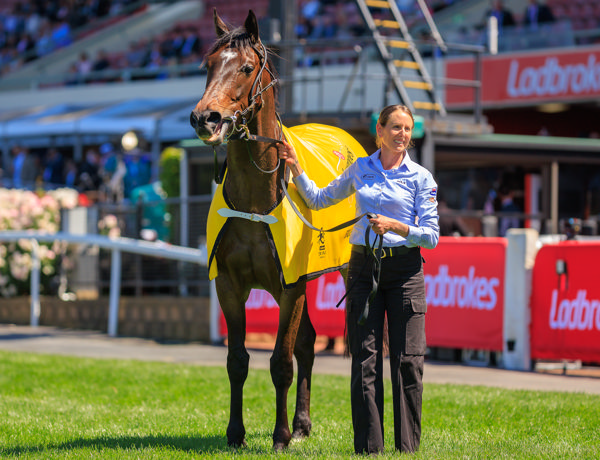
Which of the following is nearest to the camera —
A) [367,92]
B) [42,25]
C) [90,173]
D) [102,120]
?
[367,92]

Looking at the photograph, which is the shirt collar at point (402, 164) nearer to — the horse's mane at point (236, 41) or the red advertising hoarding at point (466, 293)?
the horse's mane at point (236, 41)

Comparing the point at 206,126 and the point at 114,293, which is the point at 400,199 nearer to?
the point at 206,126

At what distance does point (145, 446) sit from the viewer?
592 centimetres

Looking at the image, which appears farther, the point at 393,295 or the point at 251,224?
the point at 251,224

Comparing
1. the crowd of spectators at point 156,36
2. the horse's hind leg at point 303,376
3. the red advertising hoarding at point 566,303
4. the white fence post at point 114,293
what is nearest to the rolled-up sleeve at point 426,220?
the horse's hind leg at point 303,376

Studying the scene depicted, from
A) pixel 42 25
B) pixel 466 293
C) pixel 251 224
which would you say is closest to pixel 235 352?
pixel 251 224

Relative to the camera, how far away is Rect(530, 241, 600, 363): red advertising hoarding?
9438mm

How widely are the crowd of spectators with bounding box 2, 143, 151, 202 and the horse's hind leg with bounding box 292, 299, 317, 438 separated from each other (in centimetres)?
1202

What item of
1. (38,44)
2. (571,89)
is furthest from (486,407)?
(38,44)

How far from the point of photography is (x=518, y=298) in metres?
9.93

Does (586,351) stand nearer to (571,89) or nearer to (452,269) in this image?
(452,269)

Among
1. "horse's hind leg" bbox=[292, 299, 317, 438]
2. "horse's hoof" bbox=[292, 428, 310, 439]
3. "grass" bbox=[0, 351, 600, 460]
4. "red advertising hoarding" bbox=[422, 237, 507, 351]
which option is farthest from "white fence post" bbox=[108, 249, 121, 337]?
"horse's hoof" bbox=[292, 428, 310, 439]

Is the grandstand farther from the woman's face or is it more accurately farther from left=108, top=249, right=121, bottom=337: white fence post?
the woman's face

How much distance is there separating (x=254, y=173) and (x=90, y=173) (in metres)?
18.3
